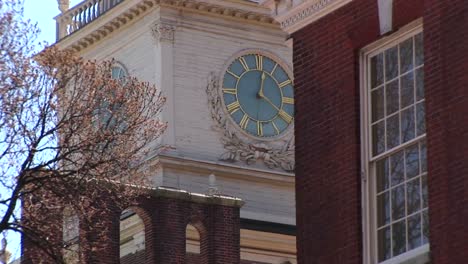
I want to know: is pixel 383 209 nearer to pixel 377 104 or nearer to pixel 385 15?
pixel 377 104

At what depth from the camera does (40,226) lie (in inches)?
1153

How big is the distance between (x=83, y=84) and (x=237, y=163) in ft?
68.2

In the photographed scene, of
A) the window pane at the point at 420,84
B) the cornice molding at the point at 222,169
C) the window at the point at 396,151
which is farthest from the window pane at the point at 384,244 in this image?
the cornice molding at the point at 222,169

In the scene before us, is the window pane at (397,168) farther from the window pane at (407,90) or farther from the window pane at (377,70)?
the window pane at (377,70)

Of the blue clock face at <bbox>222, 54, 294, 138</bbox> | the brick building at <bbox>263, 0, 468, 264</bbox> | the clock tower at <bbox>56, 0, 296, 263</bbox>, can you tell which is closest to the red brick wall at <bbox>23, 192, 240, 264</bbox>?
the clock tower at <bbox>56, 0, 296, 263</bbox>

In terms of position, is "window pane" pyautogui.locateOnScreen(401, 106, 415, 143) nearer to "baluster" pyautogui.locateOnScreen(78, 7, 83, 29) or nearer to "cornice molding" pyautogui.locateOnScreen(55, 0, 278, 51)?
"cornice molding" pyautogui.locateOnScreen(55, 0, 278, 51)

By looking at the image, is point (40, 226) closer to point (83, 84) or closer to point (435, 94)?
point (83, 84)

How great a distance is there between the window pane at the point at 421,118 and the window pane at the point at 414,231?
107 centimetres

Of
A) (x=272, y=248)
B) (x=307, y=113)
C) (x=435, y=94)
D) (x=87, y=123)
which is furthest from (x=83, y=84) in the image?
(x=272, y=248)

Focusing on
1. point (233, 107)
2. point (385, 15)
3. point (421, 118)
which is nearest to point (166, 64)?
point (233, 107)

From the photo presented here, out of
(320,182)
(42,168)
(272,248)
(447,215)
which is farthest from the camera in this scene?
(272,248)

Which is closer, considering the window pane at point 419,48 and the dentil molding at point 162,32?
the window pane at point 419,48

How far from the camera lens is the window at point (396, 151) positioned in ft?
75.6

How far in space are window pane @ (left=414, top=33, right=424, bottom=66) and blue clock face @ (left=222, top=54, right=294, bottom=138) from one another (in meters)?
27.8
